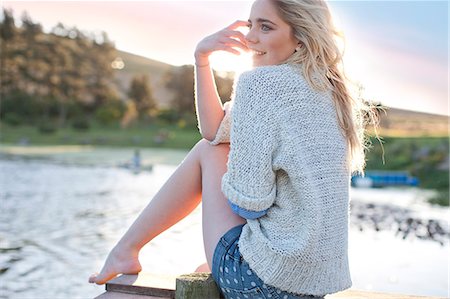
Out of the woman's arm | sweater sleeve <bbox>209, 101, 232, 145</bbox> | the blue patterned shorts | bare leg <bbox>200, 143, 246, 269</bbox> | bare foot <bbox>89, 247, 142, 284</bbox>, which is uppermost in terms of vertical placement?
the woman's arm

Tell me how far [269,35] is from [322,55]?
15cm

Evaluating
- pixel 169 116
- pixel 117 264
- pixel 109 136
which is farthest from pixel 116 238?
pixel 169 116

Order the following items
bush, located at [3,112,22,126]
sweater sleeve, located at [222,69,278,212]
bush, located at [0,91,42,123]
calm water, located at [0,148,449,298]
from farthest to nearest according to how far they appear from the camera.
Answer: bush, located at [0,91,42,123] < bush, located at [3,112,22,126] < calm water, located at [0,148,449,298] < sweater sleeve, located at [222,69,278,212]

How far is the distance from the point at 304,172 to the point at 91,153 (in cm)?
1516

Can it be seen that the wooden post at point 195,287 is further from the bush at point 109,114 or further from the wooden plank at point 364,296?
the bush at point 109,114

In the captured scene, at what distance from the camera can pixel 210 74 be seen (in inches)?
78.9

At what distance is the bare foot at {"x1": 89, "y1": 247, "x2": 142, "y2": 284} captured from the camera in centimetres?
220

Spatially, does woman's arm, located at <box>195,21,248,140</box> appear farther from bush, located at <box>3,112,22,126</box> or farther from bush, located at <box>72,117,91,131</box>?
bush, located at <box>3,112,22,126</box>

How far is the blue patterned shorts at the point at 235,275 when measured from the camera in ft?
5.83

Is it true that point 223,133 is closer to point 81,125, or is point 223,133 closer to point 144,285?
point 144,285

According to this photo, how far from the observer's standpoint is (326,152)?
1.76 m

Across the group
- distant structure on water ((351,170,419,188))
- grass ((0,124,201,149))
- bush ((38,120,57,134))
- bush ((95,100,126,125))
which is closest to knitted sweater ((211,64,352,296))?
distant structure on water ((351,170,419,188))

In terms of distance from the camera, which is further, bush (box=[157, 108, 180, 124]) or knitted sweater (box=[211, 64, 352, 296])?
bush (box=[157, 108, 180, 124])

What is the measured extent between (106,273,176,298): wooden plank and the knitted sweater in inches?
17.3
